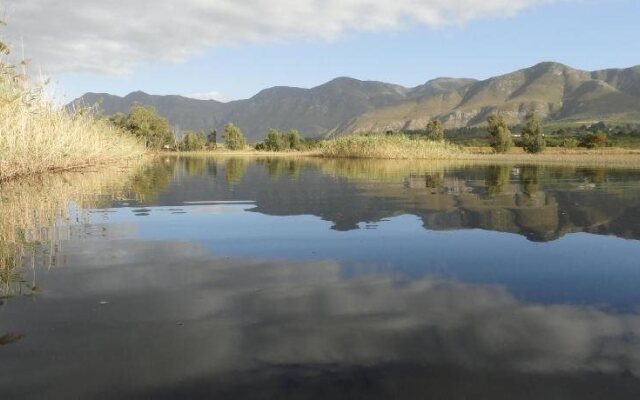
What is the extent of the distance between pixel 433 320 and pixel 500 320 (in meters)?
0.61

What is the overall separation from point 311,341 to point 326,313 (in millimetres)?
A: 756

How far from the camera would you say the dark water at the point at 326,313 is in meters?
3.62

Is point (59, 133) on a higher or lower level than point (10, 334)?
higher

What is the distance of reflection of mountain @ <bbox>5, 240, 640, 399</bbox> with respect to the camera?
355 centimetres

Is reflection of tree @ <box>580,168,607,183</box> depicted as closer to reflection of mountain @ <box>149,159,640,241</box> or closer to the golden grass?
reflection of mountain @ <box>149,159,640,241</box>

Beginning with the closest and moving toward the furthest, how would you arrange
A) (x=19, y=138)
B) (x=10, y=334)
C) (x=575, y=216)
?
(x=10, y=334), (x=575, y=216), (x=19, y=138)

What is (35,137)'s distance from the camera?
18750 mm

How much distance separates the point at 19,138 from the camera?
1720 centimetres

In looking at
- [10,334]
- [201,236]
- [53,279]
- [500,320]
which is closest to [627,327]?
[500,320]

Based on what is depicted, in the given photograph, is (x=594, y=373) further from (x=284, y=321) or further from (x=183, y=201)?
(x=183, y=201)

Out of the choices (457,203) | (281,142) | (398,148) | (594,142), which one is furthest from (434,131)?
(457,203)

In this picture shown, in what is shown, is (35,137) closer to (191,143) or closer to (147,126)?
(147,126)

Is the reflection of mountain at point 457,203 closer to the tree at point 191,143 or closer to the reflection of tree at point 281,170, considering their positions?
the reflection of tree at point 281,170

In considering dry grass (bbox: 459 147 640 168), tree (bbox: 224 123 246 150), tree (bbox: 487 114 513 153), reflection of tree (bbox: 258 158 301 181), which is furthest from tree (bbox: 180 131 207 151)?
reflection of tree (bbox: 258 158 301 181)
